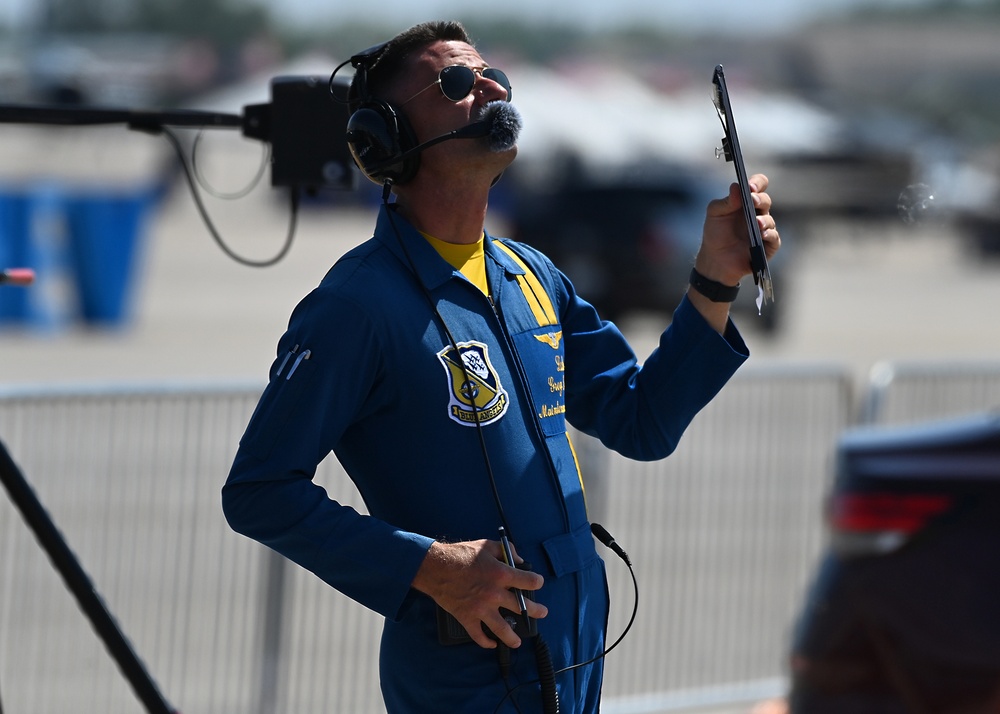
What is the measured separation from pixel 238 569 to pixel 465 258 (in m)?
2.90

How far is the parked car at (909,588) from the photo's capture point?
353 centimetres

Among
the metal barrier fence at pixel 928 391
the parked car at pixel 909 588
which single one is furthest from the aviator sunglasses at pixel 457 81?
the metal barrier fence at pixel 928 391

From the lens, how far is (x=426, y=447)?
233 cm

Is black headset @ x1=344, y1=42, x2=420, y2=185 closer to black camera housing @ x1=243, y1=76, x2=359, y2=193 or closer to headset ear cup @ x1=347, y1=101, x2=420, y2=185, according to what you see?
Answer: headset ear cup @ x1=347, y1=101, x2=420, y2=185

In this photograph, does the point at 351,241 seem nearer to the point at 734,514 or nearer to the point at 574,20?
the point at 734,514

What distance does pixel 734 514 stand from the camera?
20.1 ft

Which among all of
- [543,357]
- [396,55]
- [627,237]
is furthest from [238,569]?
[627,237]

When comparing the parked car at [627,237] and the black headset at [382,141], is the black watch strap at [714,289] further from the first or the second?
the parked car at [627,237]

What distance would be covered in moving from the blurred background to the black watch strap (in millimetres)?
134

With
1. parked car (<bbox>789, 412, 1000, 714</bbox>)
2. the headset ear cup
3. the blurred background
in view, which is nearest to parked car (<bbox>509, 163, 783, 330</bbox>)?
the blurred background

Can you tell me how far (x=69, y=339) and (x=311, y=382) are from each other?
13940mm

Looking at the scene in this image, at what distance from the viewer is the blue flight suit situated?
224 centimetres

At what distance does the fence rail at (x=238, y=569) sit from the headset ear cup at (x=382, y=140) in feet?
8.04

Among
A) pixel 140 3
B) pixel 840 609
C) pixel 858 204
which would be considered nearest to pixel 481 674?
pixel 840 609
